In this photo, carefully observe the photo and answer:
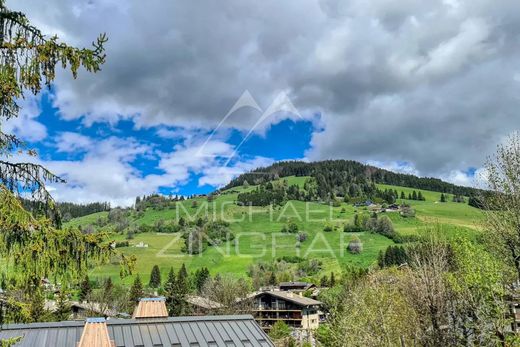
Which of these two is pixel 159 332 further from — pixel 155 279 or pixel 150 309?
pixel 155 279

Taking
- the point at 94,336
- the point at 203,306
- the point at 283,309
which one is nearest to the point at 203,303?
the point at 203,306

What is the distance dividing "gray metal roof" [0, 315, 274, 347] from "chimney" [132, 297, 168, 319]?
0.88 metres

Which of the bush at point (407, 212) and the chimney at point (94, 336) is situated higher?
the bush at point (407, 212)

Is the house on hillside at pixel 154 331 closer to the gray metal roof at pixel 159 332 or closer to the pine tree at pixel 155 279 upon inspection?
the gray metal roof at pixel 159 332

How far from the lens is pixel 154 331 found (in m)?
19.3

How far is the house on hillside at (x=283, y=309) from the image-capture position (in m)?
86.2

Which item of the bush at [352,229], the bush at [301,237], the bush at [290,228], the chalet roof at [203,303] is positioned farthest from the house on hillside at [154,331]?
the bush at [290,228]

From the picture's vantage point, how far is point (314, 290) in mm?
112562

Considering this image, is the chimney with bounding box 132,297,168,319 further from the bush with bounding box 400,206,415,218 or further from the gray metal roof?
the bush with bounding box 400,206,415,218

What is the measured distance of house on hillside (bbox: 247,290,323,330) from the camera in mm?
86188

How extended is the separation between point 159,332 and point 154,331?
0.77 feet

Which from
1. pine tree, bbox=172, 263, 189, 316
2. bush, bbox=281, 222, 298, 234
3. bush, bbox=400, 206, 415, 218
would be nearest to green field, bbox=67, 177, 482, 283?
bush, bbox=281, 222, 298, 234

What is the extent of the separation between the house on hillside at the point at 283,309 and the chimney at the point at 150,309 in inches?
2594

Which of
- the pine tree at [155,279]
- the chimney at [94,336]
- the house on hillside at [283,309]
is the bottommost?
the house on hillside at [283,309]
